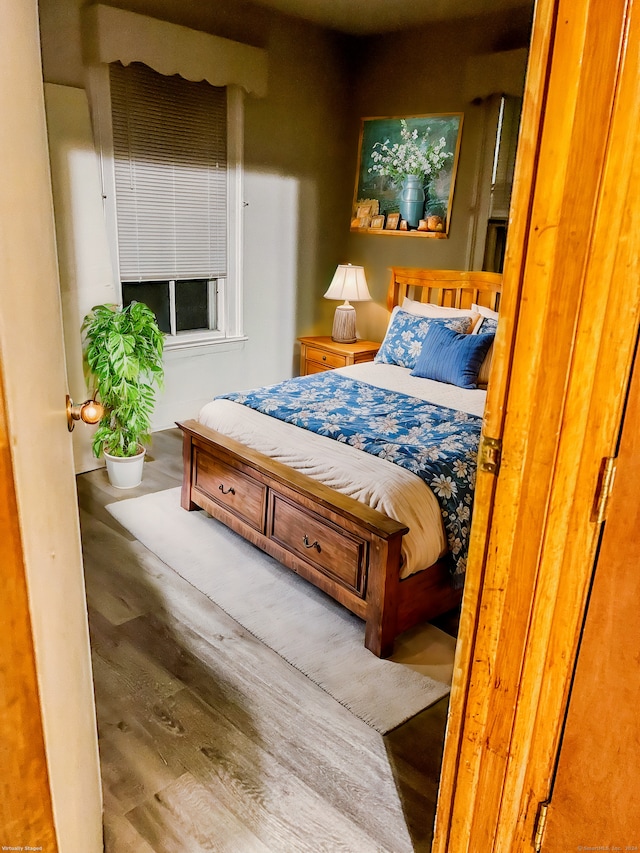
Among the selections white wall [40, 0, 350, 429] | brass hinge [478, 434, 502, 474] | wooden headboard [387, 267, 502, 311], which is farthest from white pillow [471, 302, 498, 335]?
brass hinge [478, 434, 502, 474]

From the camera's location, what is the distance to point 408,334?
4.18m

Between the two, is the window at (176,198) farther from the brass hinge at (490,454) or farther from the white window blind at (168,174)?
the brass hinge at (490,454)

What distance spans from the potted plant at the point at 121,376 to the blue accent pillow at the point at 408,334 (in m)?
1.45

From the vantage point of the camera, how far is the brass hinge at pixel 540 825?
126 cm

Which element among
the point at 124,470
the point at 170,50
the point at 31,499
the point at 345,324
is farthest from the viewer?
the point at 345,324

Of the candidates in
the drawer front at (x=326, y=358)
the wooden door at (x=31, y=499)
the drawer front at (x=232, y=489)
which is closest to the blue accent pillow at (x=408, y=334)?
the drawer front at (x=326, y=358)

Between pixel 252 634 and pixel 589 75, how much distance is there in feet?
7.05

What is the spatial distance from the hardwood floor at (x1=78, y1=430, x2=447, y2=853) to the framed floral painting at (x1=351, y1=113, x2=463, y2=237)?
3208 millimetres

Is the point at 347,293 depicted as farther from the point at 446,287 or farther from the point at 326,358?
the point at 446,287

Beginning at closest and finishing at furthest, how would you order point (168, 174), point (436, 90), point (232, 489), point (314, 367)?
point (232, 489) < point (168, 174) < point (436, 90) < point (314, 367)

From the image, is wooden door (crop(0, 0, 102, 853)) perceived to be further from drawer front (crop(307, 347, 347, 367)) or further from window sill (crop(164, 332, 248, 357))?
drawer front (crop(307, 347, 347, 367))

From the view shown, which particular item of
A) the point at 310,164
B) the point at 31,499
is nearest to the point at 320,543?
the point at 31,499

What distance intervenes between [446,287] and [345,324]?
2.70ft

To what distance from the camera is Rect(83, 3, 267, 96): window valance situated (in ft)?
12.0
